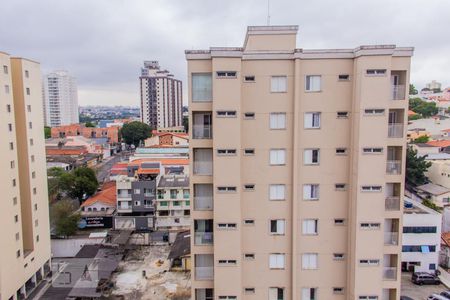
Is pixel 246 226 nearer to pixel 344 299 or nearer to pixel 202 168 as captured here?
pixel 202 168

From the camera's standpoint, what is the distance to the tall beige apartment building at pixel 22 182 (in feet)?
93.1

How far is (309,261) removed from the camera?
578 inches

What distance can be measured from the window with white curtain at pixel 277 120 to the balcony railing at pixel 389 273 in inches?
298

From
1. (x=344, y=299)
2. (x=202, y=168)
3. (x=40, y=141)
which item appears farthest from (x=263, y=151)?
(x=40, y=141)

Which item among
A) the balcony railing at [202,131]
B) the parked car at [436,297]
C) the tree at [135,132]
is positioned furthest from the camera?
the tree at [135,132]

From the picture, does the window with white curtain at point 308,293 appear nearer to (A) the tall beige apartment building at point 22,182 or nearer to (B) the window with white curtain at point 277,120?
(B) the window with white curtain at point 277,120

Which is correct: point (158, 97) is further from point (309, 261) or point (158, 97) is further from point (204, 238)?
point (309, 261)

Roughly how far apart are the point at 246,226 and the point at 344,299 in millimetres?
5284

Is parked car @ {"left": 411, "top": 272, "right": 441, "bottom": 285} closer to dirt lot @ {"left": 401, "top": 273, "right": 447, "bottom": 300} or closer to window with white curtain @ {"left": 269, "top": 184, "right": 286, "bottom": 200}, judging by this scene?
dirt lot @ {"left": 401, "top": 273, "right": 447, "bottom": 300}

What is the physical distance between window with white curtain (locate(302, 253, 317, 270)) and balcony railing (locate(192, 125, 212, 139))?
6454 mm

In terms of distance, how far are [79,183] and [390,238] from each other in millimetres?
49603

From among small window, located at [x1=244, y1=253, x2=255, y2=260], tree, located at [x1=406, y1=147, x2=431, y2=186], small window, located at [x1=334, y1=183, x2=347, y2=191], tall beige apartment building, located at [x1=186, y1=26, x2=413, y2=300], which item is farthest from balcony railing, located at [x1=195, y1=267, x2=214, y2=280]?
tree, located at [x1=406, y1=147, x2=431, y2=186]

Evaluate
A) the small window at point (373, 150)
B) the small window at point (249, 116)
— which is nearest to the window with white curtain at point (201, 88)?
the small window at point (249, 116)

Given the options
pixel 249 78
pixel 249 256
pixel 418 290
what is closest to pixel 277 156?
pixel 249 78
